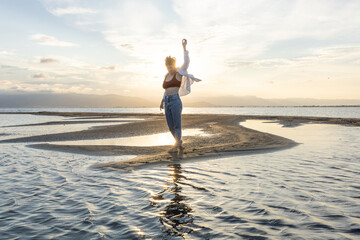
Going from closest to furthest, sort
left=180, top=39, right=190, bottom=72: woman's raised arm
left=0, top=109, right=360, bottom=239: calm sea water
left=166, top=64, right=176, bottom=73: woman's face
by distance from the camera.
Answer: left=0, top=109, right=360, bottom=239: calm sea water < left=180, top=39, right=190, bottom=72: woman's raised arm < left=166, top=64, right=176, bottom=73: woman's face

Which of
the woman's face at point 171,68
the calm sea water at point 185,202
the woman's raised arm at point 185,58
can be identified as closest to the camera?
the calm sea water at point 185,202

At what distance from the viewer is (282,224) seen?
3.37 m

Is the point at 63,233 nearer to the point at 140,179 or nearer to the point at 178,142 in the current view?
the point at 140,179

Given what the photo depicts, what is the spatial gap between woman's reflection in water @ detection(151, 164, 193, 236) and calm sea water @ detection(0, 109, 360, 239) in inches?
0.5

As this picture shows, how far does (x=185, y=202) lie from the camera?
13.9ft

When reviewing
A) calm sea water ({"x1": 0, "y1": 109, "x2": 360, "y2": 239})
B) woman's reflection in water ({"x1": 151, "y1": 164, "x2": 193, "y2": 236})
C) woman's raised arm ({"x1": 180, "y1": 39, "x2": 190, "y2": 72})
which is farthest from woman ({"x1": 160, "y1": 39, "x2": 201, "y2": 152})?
woman's reflection in water ({"x1": 151, "y1": 164, "x2": 193, "y2": 236})

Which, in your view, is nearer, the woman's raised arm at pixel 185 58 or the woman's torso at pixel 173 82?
the woman's raised arm at pixel 185 58

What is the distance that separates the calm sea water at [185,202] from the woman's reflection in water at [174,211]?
0.04ft

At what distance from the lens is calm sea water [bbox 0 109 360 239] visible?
325 centimetres

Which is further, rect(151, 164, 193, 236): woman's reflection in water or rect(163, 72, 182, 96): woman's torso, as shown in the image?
rect(163, 72, 182, 96): woman's torso

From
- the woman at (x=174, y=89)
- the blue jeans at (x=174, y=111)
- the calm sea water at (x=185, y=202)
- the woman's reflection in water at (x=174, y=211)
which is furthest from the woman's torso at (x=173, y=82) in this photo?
the woman's reflection in water at (x=174, y=211)

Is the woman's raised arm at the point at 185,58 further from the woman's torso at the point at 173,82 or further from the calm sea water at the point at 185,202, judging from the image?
the calm sea water at the point at 185,202

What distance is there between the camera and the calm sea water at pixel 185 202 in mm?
3254

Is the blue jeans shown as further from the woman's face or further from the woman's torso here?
the woman's face
